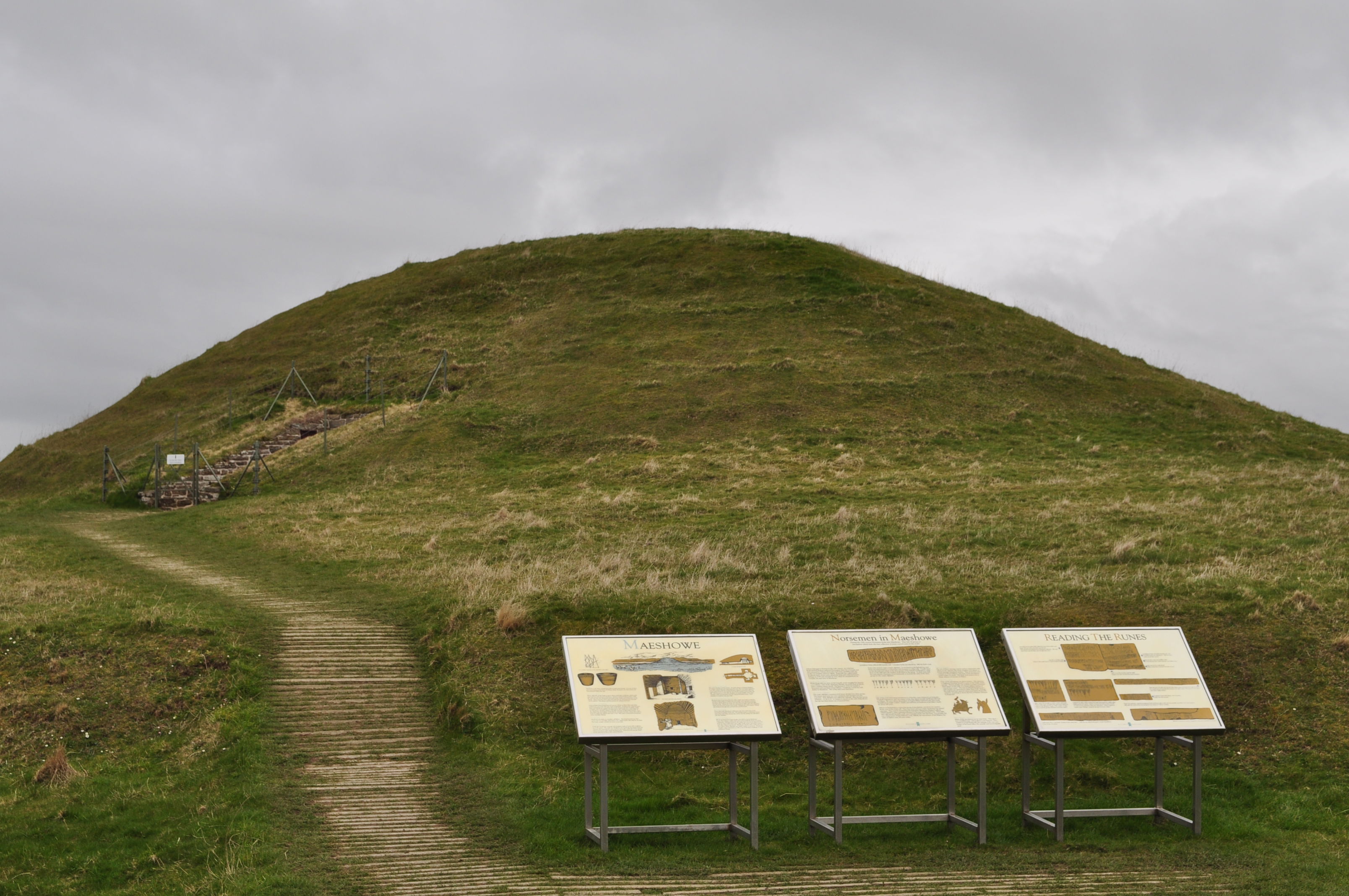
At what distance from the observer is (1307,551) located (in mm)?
21875

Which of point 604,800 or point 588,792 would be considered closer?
point 604,800

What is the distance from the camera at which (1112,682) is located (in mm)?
12562

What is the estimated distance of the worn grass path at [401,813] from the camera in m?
10.5

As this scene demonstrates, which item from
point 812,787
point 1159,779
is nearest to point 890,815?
point 812,787

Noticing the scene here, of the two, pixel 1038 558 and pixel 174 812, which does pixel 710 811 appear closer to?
pixel 174 812

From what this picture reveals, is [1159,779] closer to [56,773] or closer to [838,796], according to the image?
[838,796]

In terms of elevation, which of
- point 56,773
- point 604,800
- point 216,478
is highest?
point 216,478

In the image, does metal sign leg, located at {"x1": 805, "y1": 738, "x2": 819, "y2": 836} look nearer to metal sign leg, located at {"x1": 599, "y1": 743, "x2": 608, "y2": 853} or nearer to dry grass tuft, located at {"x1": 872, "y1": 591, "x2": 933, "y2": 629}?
metal sign leg, located at {"x1": 599, "y1": 743, "x2": 608, "y2": 853}

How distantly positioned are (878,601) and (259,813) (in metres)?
10.2

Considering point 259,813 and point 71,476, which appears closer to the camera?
point 259,813

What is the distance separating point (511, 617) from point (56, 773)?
6.71 meters

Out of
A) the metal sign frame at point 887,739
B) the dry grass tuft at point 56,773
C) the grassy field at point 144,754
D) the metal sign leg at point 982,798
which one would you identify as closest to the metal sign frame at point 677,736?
the metal sign frame at point 887,739

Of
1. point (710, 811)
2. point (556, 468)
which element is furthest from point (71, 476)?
point (710, 811)

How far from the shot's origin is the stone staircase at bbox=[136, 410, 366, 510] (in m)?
39.5
